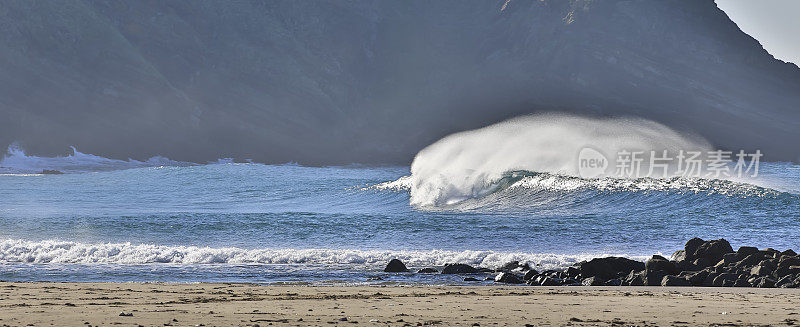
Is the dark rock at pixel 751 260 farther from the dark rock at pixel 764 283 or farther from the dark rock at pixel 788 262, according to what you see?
the dark rock at pixel 764 283

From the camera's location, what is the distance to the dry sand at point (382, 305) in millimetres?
9875

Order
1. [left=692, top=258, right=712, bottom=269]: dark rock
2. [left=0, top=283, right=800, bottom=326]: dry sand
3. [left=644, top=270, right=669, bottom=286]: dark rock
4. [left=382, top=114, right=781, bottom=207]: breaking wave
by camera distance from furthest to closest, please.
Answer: [left=382, top=114, right=781, bottom=207]: breaking wave, [left=692, top=258, right=712, bottom=269]: dark rock, [left=644, top=270, right=669, bottom=286]: dark rock, [left=0, top=283, right=800, bottom=326]: dry sand

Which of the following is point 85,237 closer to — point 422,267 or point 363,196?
point 422,267

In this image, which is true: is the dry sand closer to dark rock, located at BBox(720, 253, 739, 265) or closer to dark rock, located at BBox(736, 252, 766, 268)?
dark rock, located at BBox(736, 252, 766, 268)

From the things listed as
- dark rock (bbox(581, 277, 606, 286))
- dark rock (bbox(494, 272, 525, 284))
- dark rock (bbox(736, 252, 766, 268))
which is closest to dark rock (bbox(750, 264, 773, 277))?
dark rock (bbox(736, 252, 766, 268))

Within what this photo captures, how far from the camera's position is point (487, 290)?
14297mm

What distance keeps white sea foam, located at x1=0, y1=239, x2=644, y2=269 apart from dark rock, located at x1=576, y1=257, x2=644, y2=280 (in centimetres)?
204

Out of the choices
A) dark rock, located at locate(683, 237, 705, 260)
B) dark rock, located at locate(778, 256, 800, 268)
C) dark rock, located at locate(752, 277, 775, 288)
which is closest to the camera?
dark rock, located at locate(752, 277, 775, 288)

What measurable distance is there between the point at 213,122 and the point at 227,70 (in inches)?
742

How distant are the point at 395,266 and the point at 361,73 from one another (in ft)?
514

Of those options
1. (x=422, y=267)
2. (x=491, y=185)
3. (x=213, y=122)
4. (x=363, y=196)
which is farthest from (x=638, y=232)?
(x=213, y=122)

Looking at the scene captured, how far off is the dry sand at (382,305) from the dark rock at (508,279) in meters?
1.32

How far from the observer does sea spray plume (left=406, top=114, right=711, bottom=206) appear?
3719 cm

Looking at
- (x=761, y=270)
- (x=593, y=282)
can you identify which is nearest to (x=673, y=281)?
(x=593, y=282)
